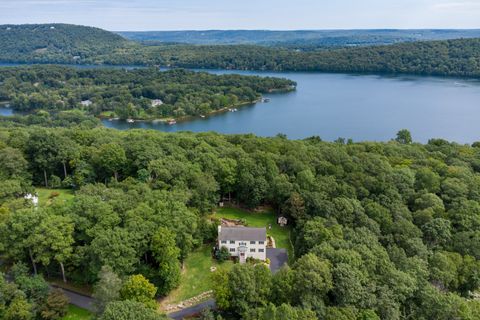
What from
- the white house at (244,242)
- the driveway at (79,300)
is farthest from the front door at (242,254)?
the driveway at (79,300)

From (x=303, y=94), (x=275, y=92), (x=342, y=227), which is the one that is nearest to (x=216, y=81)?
(x=275, y=92)

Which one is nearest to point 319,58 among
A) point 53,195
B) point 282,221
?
point 282,221

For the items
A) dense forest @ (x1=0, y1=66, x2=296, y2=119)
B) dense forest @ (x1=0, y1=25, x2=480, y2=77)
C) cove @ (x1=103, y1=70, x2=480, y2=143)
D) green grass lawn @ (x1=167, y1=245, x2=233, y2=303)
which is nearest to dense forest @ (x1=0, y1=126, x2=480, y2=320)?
green grass lawn @ (x1=167, y1=245, x2=233, y2=303)

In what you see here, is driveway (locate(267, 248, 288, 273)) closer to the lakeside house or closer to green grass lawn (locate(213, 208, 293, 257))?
green grass lawn (locate(213, 208, 293, 257))

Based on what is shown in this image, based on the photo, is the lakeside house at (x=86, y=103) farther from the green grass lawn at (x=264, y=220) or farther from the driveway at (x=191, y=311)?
the driveway at (x=191, y=311)

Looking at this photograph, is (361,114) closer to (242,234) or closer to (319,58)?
(242,234)

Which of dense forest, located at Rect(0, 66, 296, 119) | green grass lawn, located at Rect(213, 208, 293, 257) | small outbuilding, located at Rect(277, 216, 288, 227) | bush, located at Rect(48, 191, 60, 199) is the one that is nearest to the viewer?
green grass lawn, located at Rect(213, 208, 293, 257)
